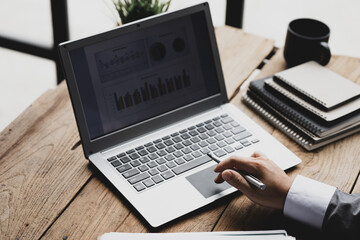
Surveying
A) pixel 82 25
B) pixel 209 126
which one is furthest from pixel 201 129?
pixel 82 25

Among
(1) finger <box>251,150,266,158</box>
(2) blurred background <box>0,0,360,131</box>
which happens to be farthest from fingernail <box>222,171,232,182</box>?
(2) blurred background <box>0,0,360,131</box>

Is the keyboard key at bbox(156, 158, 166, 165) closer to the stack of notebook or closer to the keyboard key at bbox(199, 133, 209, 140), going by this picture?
the keyboard key at bbox(199, 133, 209, 140)

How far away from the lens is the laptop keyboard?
1.01 m

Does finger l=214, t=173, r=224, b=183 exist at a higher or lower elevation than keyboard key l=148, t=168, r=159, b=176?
lower

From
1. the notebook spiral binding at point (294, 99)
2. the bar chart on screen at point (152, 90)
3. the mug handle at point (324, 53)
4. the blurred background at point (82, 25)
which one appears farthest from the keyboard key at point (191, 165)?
the blurred background at point (82, 25)

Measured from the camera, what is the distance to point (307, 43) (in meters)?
1.38

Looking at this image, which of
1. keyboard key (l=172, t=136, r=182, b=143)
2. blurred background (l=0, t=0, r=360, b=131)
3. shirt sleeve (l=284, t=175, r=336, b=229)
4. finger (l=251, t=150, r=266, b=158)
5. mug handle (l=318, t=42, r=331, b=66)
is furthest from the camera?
blurred background (l=0, t=0, r=360, b=131)

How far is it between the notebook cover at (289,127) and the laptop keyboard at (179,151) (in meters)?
0.13

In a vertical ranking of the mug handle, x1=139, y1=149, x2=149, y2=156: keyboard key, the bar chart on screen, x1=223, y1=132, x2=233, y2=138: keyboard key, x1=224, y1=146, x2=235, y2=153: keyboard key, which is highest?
the bar chart on screen

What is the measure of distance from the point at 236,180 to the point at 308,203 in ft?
0.54

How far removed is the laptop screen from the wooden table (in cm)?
14

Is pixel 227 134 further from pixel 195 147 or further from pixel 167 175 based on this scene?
pixel 167 175

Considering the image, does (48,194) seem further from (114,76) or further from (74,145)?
(114,76)

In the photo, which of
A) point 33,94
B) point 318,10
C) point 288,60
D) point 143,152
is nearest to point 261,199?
point 143,152
